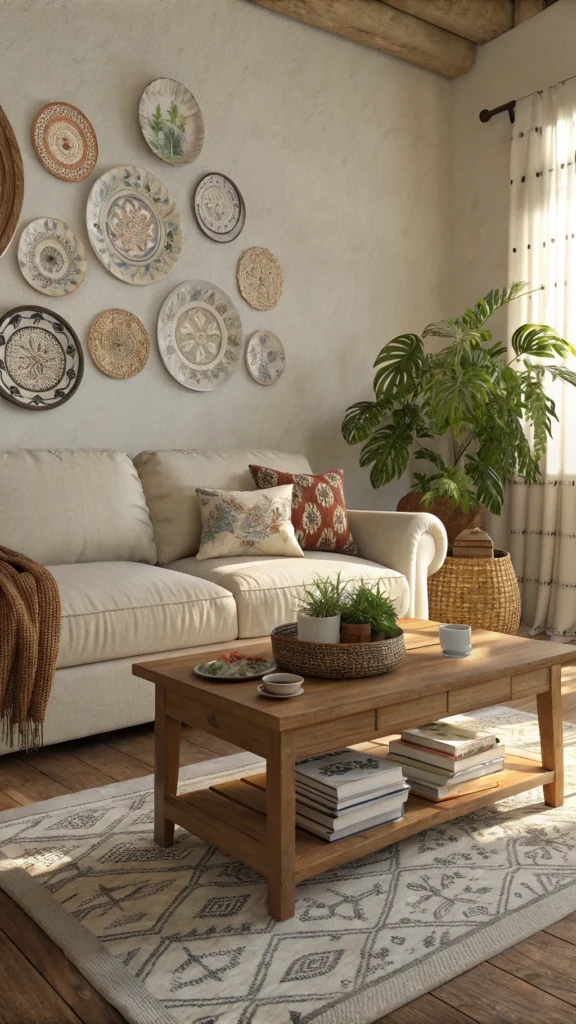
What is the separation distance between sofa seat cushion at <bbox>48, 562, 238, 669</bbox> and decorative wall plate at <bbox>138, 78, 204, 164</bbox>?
1.91 meters

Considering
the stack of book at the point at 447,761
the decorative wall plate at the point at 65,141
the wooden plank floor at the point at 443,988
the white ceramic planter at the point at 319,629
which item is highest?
the decorative wall plate at the point at 65,141

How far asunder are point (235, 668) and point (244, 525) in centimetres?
142

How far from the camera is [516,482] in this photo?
443cm

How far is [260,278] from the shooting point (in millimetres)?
4047

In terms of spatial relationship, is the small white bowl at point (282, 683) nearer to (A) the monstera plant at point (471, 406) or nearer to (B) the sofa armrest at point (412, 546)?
(B) the sofa armrest at point (412, 546)

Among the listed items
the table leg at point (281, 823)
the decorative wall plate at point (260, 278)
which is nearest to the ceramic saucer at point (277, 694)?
the table leg at point (281, 823)

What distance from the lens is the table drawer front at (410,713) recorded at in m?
1.74

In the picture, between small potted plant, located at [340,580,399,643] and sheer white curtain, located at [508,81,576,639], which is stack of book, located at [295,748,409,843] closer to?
small potted plant, located at [340,580,399,643]

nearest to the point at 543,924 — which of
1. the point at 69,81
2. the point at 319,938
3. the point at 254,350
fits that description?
the point at 319,938

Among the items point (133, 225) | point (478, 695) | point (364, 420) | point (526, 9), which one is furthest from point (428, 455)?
point (478, 695)

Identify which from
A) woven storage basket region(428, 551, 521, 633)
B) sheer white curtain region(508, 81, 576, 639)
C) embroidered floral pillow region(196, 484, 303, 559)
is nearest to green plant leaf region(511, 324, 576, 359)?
sheer white curtain region(508, 81, 576, 639)

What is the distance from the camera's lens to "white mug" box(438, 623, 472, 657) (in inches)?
78.5

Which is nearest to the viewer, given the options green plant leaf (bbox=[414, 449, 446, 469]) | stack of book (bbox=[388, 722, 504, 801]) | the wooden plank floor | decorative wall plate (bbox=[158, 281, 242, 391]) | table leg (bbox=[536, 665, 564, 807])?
the wooden plank floor

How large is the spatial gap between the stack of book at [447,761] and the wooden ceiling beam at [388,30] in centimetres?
345
